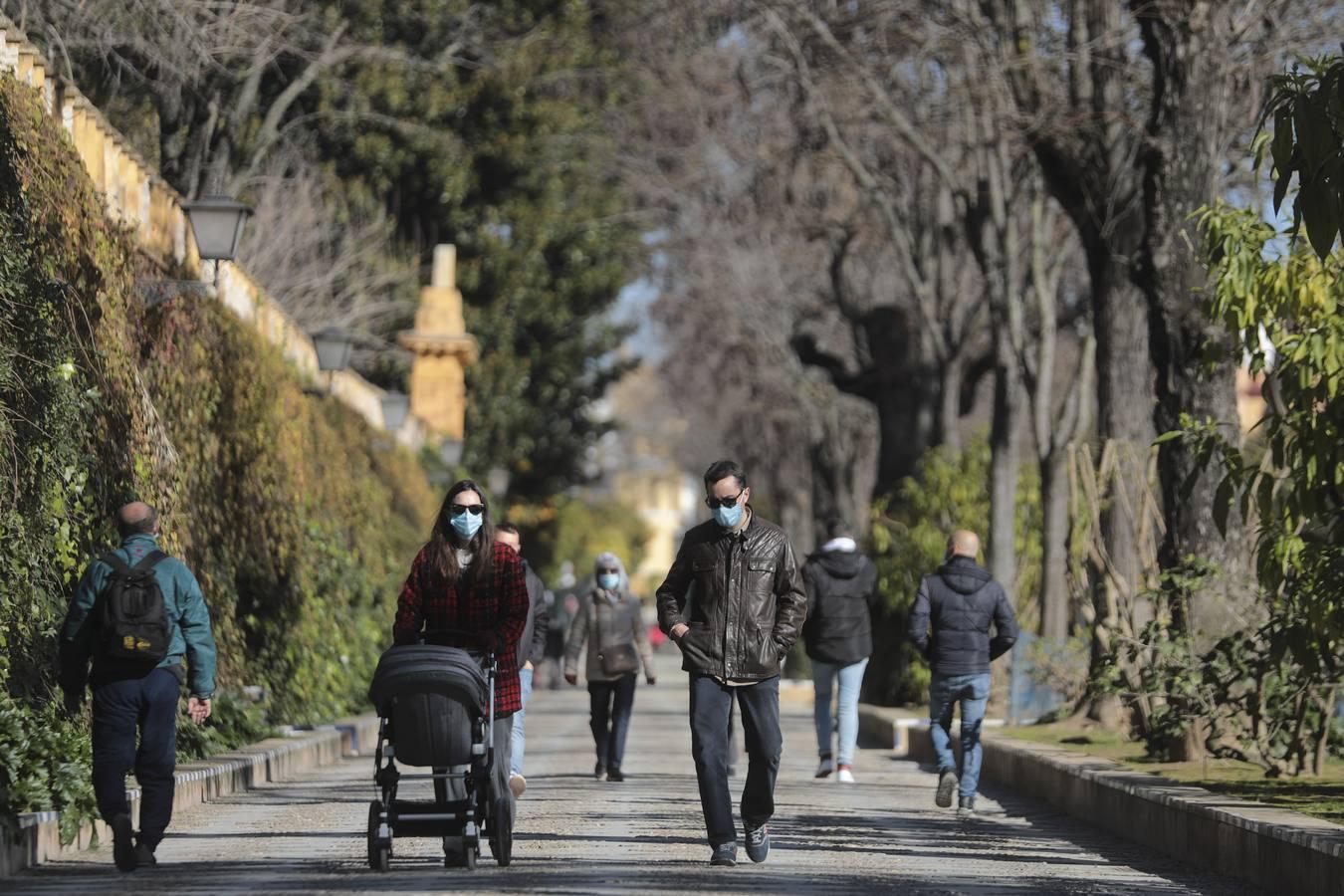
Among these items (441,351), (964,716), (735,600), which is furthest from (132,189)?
(441,351)

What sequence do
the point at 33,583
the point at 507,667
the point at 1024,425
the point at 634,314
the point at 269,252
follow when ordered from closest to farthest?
the point at 507,667
the point at 33,583
the point at 269,252
the point at 634,314
the point at 1024,425

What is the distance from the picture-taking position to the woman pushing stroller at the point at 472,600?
10.1 m

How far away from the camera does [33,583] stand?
39.7 ft

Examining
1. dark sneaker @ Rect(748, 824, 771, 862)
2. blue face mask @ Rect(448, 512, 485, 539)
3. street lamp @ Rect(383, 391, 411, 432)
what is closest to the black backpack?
blue face mask @ Rect(448, 512, 485, 539)

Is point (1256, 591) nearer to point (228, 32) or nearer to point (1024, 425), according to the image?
point (228, 32)

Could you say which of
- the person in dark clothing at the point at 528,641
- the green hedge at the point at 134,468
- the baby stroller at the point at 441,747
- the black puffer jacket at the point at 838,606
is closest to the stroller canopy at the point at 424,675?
the baby stroller at the point at 441,747

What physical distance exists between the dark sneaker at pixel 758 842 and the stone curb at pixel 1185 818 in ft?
7.16

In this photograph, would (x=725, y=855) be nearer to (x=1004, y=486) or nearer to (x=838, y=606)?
(x=838, y=606)

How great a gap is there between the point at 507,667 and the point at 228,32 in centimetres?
1427

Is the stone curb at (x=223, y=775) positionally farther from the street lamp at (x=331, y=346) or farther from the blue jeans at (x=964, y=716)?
the blue jeans at (x=964, y=716)

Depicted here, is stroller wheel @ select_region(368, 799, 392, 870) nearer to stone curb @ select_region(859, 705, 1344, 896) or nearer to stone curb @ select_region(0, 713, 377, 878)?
stone curb @ select_region(0, 713, 377, 878)

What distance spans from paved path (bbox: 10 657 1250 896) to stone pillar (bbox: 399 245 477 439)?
2300 centimetres

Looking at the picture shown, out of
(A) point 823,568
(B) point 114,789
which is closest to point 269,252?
(A) point 823,568

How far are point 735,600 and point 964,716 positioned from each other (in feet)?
13.8
